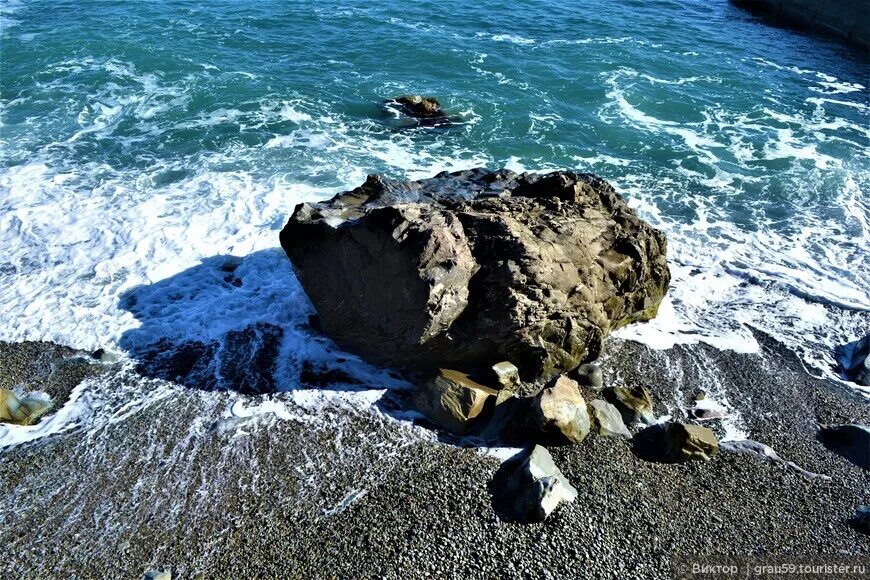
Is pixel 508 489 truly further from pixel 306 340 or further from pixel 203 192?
pixel 203 192

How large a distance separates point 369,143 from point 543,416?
1320 centimetres

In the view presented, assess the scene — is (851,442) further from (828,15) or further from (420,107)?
(828,15)

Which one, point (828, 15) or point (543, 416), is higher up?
point (828, 15)

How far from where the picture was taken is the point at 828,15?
1366 inches

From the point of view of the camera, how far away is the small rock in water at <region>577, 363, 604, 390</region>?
11.9 metres

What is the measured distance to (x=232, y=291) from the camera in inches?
561

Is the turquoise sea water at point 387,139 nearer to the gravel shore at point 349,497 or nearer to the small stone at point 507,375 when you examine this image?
the gravel shore at point 349,497

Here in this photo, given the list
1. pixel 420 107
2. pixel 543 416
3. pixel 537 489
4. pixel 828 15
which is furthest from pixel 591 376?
pixel 828 15

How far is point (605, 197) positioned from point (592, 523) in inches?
270

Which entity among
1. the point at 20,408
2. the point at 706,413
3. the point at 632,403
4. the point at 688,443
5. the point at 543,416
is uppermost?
the point at 543,416

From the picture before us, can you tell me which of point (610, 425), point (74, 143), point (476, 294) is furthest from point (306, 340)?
point (74, 143)

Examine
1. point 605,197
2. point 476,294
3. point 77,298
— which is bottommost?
point 77,298

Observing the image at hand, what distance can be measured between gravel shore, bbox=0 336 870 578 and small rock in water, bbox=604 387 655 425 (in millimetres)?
384

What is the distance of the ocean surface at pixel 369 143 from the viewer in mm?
14109
